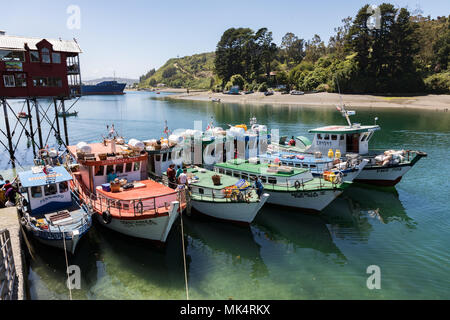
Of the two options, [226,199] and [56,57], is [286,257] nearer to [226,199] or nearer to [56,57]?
[226,199]

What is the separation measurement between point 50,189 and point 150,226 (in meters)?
7.19

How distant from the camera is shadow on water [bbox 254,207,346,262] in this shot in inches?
813

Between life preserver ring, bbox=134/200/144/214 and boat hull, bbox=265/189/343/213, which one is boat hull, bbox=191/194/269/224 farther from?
life preserver ring, bbox=134/200/144/214

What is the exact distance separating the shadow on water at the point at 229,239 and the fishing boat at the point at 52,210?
705 cm

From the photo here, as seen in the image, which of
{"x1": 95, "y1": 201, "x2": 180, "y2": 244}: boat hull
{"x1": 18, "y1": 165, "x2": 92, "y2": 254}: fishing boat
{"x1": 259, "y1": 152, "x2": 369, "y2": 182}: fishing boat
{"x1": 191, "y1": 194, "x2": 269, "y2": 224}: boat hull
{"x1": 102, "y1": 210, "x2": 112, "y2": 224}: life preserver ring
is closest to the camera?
{"x1": 18, "y1": 165, "x2": 92, "y2": 254}: fishing boat

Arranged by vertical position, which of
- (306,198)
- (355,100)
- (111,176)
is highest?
(355,100)

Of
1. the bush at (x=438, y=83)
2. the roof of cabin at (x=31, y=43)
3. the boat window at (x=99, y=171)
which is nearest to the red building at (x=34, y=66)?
the roof of cabin at (x=31, y=43)

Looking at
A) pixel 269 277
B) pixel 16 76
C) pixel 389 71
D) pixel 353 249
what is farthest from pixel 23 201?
pixel 389 71

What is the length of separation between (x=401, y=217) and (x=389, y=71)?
334ft

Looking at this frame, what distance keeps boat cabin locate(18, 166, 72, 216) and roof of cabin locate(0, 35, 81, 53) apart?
62.9ft

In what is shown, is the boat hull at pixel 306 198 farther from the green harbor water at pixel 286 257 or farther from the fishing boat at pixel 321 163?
the fishing boat at pixel 321 163

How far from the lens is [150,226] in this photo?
19000 mm

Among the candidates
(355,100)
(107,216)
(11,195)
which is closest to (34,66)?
Result: (11,195)

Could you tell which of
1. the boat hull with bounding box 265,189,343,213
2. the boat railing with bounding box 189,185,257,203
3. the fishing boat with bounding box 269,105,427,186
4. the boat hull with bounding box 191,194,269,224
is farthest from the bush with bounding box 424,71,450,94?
the boat railing with bounding box 189,185,257,203
